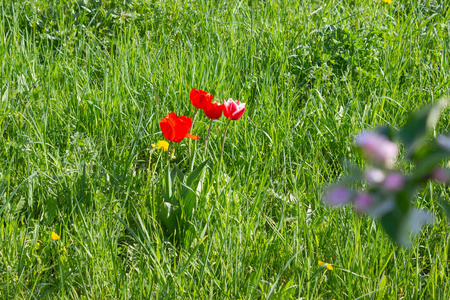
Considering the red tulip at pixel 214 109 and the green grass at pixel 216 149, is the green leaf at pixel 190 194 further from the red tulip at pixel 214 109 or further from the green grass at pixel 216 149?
the red tulip at pixel 214 109

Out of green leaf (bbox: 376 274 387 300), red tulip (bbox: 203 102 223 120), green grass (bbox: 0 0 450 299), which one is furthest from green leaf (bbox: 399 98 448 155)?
red tulip (bbox: 203 102 223 120)

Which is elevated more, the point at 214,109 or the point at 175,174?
the point at 214,109

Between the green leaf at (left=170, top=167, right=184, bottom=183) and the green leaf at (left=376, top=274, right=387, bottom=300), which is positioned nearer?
the green leaf at (left=376, top=274, right=387, bottom=300)

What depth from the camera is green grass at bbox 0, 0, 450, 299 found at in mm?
1548

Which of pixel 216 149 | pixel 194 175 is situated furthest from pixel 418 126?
pixel 216 149

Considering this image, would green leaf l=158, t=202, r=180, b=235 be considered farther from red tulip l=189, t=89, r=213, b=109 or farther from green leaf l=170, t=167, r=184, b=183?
red tulip l=189, t=89, r=213, b=109

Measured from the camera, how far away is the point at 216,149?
2062 mm

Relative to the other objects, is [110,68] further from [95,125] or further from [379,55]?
[379,55]

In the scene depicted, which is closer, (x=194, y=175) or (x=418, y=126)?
(x=418, y=126)

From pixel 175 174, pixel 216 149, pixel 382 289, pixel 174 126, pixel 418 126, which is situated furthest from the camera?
pixel 216 149

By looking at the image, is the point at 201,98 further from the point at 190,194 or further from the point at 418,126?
the point at 418,126

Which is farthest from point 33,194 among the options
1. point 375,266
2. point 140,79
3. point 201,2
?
point 201,2

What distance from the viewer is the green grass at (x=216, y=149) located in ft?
5.08

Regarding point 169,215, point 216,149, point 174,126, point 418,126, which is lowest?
point 169,215
